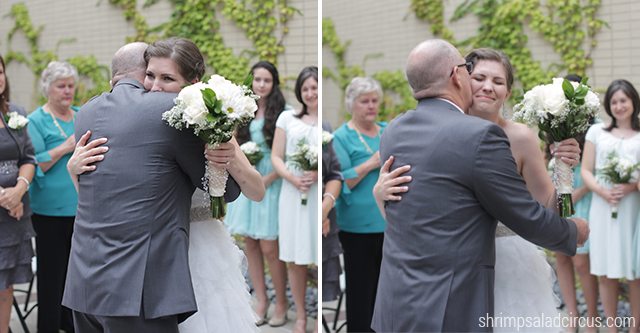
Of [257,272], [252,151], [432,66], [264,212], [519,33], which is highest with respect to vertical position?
[519,33]

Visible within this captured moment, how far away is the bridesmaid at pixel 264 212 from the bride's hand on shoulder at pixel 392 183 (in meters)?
2.59

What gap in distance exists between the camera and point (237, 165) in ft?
9.90

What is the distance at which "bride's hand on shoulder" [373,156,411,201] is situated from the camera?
9.21 ft

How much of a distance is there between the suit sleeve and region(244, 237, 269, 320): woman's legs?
314cm

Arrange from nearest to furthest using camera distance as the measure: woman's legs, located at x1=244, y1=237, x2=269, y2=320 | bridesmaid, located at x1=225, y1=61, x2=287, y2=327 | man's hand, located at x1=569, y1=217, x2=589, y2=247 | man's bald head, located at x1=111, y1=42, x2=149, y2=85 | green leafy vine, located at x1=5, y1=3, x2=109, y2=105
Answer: man's hand, located at x1=569, y1=217, x2=589, y2=247 → man's bald head, located at x1=111, y1=42, x2=149, y2=85 → bridesmaid, located at x1=225, y1=61, x2=287, y2=327 → woman's legs, located at x1=244, y1=237, x2=269, y2=320 → green leafy vine, located at x1=5, y1=3, x2=109, y2=105

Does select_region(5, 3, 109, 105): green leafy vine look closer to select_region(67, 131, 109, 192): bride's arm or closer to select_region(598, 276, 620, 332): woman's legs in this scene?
select_region(67, 131, 109, 192): bride's arm

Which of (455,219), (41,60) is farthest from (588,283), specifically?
(41,60)

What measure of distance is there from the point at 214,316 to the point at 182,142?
2.65 ft

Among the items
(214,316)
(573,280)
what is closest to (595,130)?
(573,280)

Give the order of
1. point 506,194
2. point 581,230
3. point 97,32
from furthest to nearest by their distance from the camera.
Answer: point 97,32 < point 581,230 < point 506,194

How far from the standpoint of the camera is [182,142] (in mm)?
2852

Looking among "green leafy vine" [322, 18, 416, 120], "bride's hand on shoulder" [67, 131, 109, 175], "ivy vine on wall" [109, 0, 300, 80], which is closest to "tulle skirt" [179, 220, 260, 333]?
"bride's hand on shoulder" [67, 131, 109, 175]

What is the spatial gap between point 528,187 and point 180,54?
59.2 inches

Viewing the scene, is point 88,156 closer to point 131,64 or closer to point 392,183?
point 131,64
